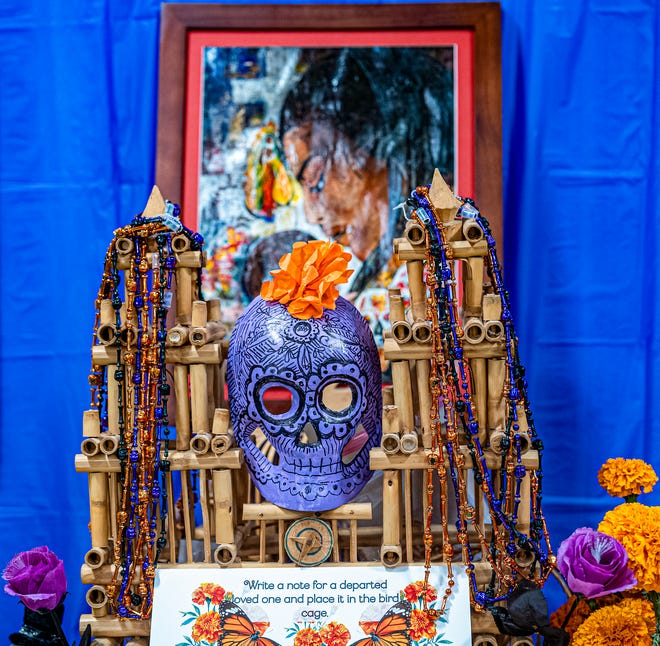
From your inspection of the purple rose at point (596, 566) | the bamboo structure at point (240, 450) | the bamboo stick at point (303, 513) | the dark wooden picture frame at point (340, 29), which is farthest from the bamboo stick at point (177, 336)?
the purple rose at point (596, 566)

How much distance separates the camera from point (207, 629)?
3.40ft

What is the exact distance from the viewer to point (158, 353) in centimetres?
109

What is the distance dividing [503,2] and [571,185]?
0.39m

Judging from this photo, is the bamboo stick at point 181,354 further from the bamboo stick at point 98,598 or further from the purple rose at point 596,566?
the purple rose at point 596,566

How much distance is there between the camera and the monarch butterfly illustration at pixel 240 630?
103 centimetres

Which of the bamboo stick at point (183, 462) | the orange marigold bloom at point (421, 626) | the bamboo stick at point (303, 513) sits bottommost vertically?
the orange marigold bloom at point (421, 626)

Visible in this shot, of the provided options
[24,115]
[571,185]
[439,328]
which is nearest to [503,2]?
[571,185]

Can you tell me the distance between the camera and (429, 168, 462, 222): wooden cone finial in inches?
42.6

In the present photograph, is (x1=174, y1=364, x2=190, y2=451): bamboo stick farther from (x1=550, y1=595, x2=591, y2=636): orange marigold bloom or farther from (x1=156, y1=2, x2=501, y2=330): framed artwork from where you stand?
(x1=550, y1=595, x2=591, y2=636): orange marigold bloom

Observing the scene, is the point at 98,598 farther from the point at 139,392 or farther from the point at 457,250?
the point at 457,250

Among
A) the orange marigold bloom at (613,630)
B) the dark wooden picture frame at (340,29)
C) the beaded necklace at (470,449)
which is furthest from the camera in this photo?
the dark wooden picture frame at (340,29)

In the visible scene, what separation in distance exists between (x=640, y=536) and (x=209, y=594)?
59 cm

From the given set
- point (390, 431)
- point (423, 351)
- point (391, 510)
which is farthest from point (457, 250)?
point (391, 510)

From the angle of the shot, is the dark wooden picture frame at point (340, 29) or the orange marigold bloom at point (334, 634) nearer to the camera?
the orange marigold bloom at point (334, 634)
